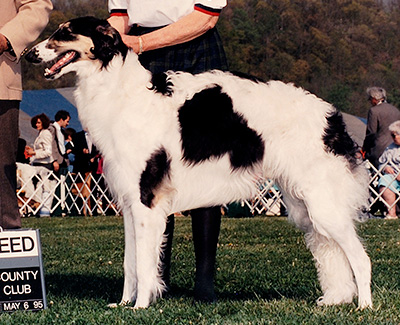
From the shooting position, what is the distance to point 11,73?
440 cm

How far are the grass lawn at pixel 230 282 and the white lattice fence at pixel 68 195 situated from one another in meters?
4.08

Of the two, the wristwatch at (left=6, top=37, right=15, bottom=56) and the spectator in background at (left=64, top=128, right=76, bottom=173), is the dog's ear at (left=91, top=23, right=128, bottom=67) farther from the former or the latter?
the spectator in background at (left=64, top=128, right=76, bottom=173)

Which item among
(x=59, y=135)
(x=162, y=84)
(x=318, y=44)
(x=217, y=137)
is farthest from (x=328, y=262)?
(x=318, y=44)

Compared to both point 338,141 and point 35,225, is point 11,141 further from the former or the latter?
point 35,225

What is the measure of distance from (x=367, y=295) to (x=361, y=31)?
196ft

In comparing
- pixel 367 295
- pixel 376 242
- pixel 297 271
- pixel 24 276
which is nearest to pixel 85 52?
pixel 24 276

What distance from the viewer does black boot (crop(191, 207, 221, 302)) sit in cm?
446

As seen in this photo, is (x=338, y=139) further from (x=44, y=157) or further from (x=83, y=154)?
(x=83, y=154)

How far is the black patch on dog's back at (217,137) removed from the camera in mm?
4082

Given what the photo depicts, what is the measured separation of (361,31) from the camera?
6106 centimetres

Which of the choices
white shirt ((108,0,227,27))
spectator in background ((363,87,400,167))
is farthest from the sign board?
spectator in background ((363,87,400,167))

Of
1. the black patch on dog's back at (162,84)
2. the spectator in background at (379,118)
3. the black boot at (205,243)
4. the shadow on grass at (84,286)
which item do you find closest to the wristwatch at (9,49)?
the black patch on dog's back at (162,84)

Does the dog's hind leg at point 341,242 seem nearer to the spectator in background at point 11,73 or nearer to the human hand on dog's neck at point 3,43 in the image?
the spectator in background at point 11,73

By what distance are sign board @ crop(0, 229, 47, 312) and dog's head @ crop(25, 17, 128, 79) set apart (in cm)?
91
